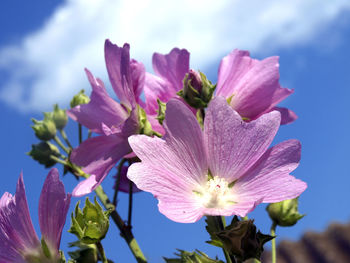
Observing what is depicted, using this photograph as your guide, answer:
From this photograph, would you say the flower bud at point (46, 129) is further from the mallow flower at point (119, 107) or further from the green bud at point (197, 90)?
the green bud at point (197, 90)

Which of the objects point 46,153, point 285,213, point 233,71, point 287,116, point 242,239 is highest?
point 46,153

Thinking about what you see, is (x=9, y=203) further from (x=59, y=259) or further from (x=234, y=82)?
(x=234, y=82)

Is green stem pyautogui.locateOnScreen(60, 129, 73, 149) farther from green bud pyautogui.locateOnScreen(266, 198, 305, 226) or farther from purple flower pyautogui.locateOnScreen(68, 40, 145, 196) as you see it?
green bud pyautogui.locateOnScreen(266, 198, 305, 226)

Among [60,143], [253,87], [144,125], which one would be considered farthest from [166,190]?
[60,143]

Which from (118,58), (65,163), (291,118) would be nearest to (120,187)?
(65,163)

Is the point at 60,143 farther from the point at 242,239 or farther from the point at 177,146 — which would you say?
the point at 242,239

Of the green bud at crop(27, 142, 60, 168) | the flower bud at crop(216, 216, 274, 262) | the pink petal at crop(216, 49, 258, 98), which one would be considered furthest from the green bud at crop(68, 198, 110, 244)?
the green bud at crop(27, 142, 60, 168)
